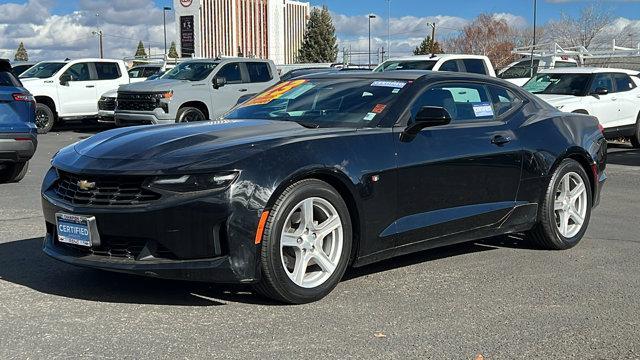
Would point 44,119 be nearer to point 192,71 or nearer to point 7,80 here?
point 192,71

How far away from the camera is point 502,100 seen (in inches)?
240

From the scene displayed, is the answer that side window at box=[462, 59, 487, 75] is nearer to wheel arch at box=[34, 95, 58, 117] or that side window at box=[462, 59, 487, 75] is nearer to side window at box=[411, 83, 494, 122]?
side window at box=[411, 83, 494, 122]

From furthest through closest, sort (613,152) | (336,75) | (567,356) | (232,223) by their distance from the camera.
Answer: (613,152), (336,75), (232,223), (567,356)

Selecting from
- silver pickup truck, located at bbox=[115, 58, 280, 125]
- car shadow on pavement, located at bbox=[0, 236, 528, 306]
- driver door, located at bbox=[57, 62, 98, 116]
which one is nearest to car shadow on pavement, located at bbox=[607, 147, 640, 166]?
silver pickup truck, located at bbox=[115, 58, 280, 125]

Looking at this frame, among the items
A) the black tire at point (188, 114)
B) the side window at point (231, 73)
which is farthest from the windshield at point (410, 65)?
the black tire at point (188, 114)

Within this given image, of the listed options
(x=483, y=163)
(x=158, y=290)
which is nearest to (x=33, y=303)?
(x=158, y=290)

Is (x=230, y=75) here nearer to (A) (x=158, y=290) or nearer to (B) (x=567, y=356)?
(A) (x=158, y=290)

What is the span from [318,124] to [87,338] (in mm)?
2161

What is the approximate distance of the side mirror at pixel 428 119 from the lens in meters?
5.08

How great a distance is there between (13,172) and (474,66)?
33.0 ft

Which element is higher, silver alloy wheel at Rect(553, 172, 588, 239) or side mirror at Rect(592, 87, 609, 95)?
side mirror at Rect(592, 87, 609, 95)

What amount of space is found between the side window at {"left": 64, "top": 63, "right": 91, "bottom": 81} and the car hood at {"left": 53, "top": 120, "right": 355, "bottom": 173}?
1562 cm

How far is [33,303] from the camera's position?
460 cm

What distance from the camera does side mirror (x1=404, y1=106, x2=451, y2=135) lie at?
5078 millimetres
